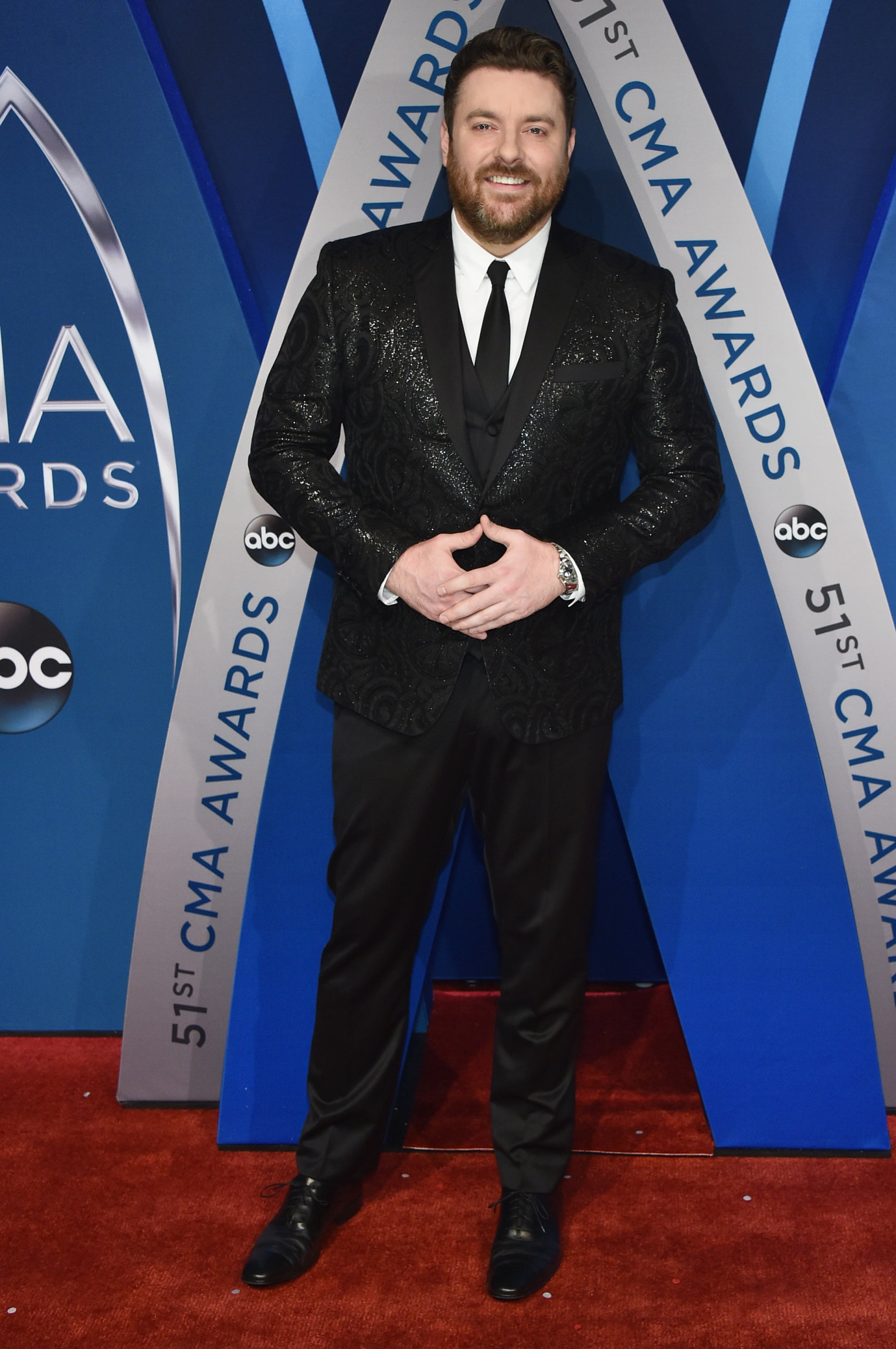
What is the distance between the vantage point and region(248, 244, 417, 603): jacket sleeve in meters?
1.79

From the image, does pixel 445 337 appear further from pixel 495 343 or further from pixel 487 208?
pixel 487 208

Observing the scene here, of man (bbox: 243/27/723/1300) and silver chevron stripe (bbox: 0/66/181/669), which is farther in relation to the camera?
silver chevron stripe (bbox: 0/66/181/669)

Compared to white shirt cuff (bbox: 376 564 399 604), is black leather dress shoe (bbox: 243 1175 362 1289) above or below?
below

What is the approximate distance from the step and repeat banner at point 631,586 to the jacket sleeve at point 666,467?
0.24 m

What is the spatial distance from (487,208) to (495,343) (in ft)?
0.67

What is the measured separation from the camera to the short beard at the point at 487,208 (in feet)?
5.87

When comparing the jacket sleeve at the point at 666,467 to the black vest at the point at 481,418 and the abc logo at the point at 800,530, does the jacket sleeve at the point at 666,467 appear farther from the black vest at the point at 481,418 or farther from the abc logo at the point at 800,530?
the abc logo at the point at 800,530

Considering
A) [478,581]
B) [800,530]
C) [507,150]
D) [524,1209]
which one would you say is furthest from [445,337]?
[524,1209]

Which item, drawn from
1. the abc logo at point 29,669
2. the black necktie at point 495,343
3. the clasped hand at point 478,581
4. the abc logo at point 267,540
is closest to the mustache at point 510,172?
the black necktie at point 495,343

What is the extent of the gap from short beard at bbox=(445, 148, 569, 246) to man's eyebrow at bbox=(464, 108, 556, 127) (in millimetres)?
63

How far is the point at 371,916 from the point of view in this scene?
1942mm

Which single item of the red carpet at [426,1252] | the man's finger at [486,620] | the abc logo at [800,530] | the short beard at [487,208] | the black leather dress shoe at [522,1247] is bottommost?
the red carpet at [426,1252]

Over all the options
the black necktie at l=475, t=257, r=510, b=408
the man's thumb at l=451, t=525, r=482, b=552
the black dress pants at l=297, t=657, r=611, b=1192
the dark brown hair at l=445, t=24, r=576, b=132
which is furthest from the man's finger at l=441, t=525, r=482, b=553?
the dark brown hair at l=445, t=24, r=576, b=132

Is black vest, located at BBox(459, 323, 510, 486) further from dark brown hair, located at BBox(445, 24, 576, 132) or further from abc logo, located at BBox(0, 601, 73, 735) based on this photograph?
abc logo, located at BBox(0, 601, 73, 735)
